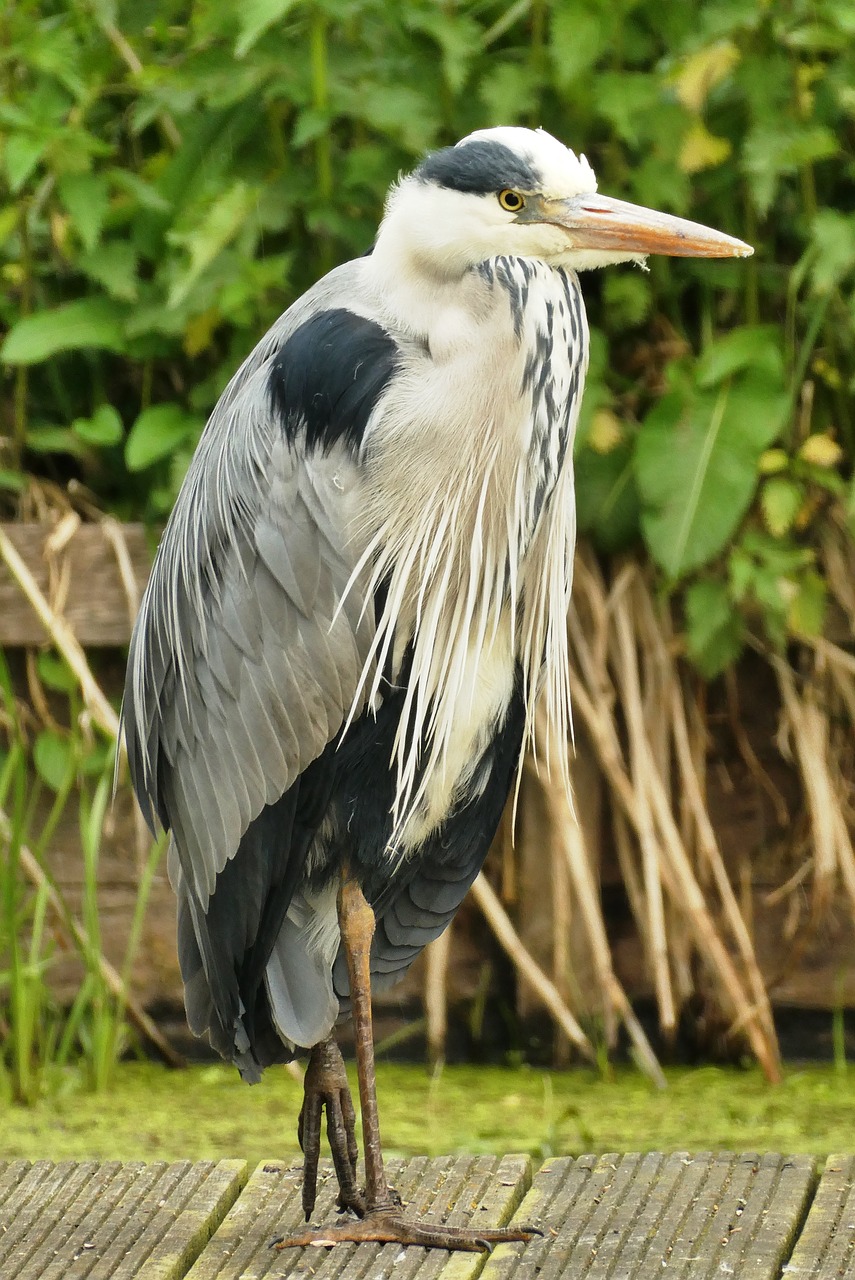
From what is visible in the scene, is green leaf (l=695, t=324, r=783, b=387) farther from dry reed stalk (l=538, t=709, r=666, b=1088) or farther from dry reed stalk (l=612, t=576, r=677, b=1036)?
dry reed stalk (l=538, t=709, r=666, b=1088)

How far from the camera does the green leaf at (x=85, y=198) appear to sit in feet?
12.0

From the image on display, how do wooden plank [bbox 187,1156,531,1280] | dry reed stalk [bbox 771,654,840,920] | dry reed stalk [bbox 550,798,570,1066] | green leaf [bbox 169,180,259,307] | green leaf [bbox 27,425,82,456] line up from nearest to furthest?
wooden plank [bbox 187,1156,531,1280] < green leaf [bbox 169,180,259,307] < dry reed stalk [bbox 771,654,840,920] < dry reed stalk [bbox 550,798,570,1066] < green leaf [bbox 27,425,82,456]

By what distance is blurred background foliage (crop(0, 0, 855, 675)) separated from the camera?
11.4 feet

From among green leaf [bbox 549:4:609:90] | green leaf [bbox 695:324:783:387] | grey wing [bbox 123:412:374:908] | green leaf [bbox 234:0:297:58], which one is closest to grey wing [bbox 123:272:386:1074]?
grey wing [bbox 123:412:374:908]

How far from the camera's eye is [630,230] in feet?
7.62

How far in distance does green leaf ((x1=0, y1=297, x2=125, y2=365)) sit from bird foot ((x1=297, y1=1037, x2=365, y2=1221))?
5.75 feet

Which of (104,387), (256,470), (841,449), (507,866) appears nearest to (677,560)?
(841,449)

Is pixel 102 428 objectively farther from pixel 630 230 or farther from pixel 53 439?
pixel 630 230

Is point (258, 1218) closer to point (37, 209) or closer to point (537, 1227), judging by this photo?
point (537, 1227)

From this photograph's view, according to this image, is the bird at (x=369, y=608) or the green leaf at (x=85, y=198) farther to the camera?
the green leaf at (x=85, y=198)

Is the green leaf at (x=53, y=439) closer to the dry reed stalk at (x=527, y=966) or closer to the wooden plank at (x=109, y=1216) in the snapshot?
the dry reed stalk at (x=527, y=966)

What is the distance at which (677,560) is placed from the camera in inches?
137

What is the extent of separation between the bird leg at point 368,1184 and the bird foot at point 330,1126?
0.01 meters

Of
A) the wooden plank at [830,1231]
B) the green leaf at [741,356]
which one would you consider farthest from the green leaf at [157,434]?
the wooden plank at [830,1231]
